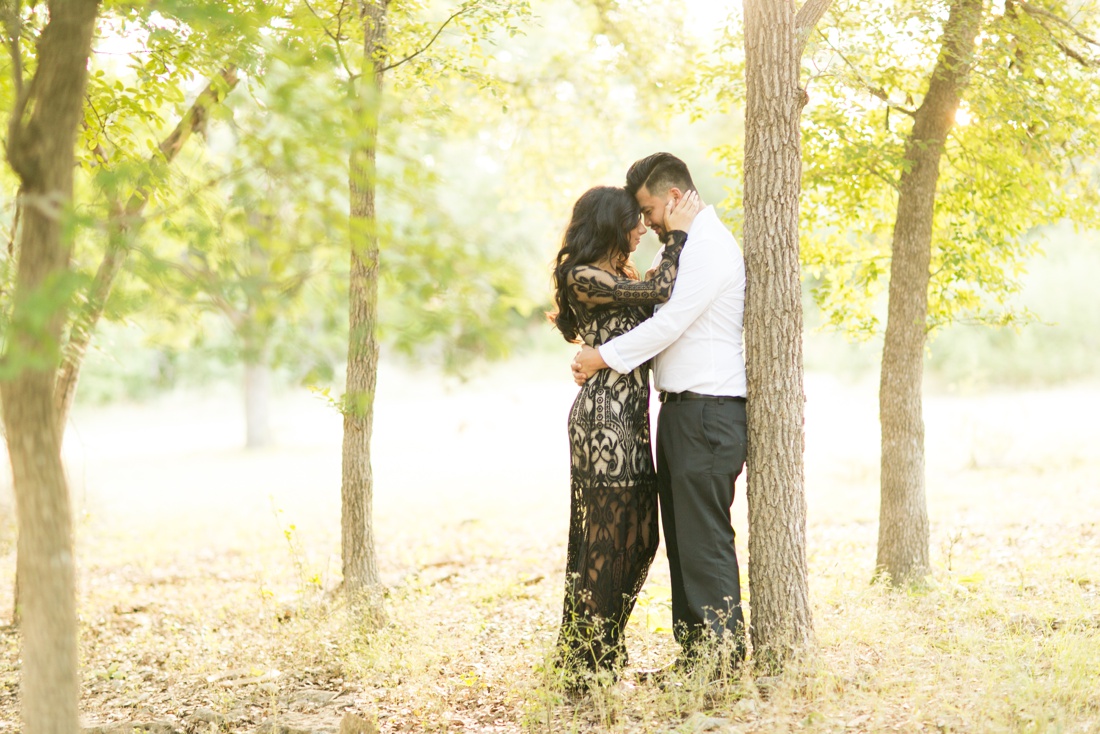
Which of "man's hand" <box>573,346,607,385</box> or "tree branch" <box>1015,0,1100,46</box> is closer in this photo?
"man's hand" <box>573,346,607,385</box>

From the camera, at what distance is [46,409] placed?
280 centimetres

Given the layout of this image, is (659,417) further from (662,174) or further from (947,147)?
(947,147)

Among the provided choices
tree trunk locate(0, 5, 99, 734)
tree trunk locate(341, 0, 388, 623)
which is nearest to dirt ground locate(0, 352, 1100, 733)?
tree trunk locate(341, 0, 388, 623)

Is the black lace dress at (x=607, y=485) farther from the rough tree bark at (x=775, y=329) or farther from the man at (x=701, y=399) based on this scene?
the rough tree bark at (x=775, y=329)

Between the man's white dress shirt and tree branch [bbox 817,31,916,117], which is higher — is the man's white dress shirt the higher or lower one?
the lower one

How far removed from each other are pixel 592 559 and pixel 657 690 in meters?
0.60

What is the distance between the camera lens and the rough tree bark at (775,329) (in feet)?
12.9

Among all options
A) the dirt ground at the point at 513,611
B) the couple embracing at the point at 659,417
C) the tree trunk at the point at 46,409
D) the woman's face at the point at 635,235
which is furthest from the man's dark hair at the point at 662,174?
the tree trunk at the point at 46,409

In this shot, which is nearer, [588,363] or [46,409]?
[46,409]

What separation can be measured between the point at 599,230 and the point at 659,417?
0.85 m

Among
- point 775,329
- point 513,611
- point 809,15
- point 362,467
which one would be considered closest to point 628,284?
point 775,329

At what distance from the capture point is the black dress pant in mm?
3863

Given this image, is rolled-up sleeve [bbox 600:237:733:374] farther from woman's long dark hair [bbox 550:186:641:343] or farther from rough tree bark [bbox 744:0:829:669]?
woman's long dark hair [bbox 550:186:641:343]

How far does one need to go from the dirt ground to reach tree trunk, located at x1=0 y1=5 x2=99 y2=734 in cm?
125
